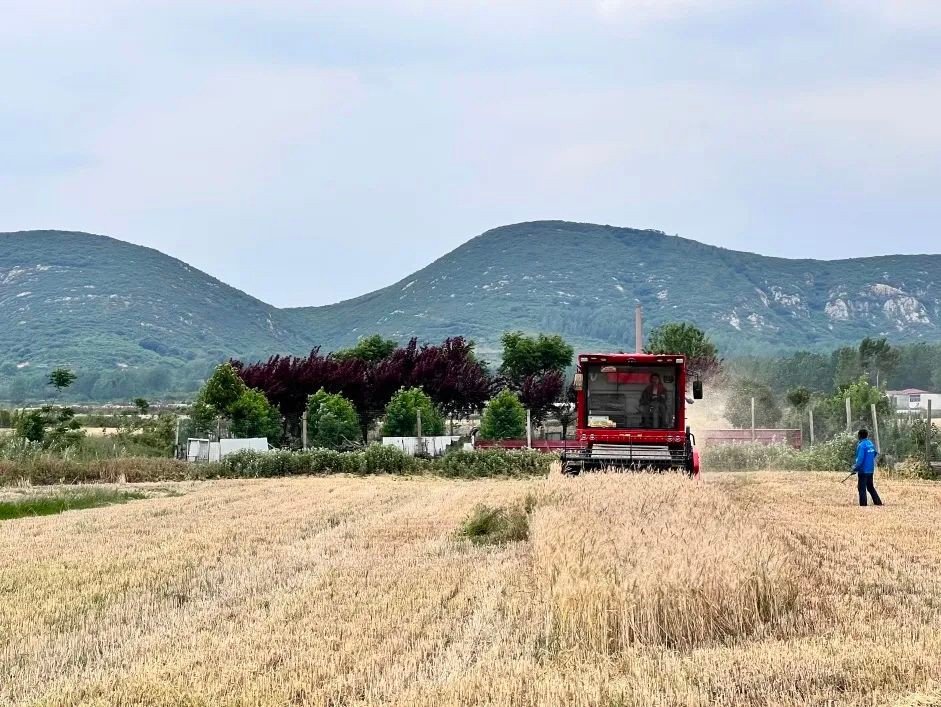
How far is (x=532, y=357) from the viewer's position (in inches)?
2798

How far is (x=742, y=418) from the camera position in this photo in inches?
2633

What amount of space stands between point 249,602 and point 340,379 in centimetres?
4230

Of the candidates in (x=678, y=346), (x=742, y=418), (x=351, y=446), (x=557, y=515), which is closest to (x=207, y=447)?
(x=351, y=446)

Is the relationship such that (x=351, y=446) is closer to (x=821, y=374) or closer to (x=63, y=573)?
(x=63, y=573)

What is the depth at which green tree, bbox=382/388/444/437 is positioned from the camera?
46188 millimetres

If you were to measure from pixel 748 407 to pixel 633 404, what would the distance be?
50.4m

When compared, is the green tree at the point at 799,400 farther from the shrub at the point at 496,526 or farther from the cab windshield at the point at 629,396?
the shrub at the point at 496,526

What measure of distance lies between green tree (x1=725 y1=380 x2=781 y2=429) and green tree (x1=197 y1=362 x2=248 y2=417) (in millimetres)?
31185

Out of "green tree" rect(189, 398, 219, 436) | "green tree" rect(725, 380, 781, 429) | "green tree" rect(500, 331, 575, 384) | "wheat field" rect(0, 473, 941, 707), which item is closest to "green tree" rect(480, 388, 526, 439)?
"green tree" rect(189, 398, 219, 436)

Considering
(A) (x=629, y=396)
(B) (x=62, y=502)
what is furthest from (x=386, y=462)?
(A) (x=629, y=396)

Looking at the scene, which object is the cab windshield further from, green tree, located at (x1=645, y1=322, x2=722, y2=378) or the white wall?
green tree, located at (x1=645, y1=322, x2=722, y2=378)

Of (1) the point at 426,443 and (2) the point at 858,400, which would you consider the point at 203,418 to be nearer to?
(1) the point at 426,443

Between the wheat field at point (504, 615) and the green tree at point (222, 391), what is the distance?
101ft

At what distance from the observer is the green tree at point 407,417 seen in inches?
1818
